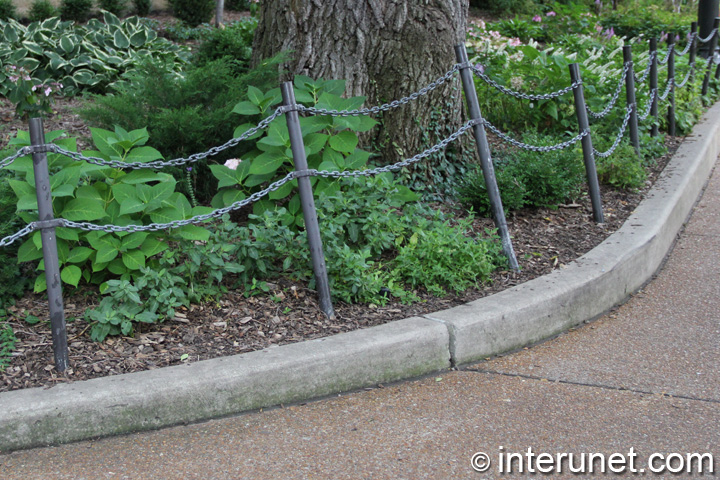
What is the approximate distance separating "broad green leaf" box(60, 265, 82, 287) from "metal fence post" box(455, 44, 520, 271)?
2.60m

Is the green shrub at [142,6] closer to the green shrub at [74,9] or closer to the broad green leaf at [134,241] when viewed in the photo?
the green shrub at [74,9]

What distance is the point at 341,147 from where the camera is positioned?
4.46 meters

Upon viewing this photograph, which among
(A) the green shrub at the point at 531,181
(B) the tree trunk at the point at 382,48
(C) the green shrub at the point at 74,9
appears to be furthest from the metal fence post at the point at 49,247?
(C) the green shrub at the point at 74,9

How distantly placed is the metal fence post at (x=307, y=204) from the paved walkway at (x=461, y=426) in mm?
731

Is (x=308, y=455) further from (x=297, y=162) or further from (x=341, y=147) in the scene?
(x=341, y=147)

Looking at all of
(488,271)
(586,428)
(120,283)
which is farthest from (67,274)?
(586,428)

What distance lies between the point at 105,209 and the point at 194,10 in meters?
9.72

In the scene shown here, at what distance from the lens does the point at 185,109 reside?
4.83 m

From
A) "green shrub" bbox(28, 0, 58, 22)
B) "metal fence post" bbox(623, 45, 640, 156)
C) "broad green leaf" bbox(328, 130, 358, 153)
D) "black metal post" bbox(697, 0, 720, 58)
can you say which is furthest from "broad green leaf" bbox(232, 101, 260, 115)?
"black metal post" bbox(697, 0, 720, 58)

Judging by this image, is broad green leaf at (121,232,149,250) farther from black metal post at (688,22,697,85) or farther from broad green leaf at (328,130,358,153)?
black metal post at (688,22,697,85)

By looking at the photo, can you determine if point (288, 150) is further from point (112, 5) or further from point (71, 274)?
point (112, 5)

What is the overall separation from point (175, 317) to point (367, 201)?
138 cm

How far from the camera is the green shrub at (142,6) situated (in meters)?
13.1

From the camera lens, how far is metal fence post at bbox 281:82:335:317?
3.79m
